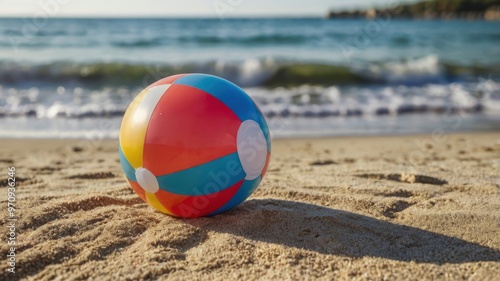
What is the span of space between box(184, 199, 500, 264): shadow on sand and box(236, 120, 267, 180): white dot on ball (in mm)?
328

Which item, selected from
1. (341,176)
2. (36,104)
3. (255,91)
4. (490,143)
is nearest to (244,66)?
(255,91)

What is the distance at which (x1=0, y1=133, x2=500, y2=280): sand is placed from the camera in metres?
2.62

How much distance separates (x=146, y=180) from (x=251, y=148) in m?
0.67

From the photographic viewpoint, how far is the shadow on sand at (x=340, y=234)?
2822 mm

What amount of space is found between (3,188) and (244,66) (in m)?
11.2

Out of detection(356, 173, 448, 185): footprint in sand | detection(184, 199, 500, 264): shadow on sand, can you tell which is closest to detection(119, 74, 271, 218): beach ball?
detection(184, 199, 500, 264): shadow on sand

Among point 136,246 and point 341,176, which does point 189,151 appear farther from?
point 341,176

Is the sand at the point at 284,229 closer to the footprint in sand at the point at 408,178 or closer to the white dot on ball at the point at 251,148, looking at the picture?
the footprint in sand at the point at 408,178

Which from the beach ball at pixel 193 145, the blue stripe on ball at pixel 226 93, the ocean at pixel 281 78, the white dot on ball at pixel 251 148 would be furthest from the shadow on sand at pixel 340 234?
the ocean at pixel 281 78

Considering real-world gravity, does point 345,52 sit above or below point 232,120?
above

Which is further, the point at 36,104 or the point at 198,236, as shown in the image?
the point at 36,104

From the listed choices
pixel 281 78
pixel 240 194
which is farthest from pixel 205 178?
pixel 281 78

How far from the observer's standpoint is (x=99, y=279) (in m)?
2.51

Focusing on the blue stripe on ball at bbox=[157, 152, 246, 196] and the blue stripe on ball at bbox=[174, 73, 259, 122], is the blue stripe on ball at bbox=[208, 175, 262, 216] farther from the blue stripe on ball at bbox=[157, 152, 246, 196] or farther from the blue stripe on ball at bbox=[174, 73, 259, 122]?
the blue stripe on ball at bbox=[174, 73, 259, 122]
